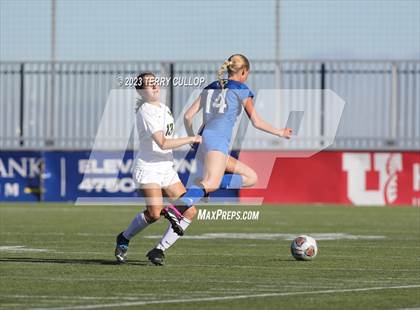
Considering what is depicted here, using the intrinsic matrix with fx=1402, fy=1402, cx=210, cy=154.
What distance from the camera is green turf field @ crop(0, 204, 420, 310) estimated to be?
35.1ft

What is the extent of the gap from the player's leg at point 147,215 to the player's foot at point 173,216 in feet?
0.85

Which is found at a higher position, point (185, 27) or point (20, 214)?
point (185, 27)

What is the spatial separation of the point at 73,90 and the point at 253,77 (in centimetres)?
439

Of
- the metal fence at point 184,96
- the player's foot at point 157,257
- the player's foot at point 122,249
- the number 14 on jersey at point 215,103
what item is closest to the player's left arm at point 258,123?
the number 14 on jersey at point 215,103

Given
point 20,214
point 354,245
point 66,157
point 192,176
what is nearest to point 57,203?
point 66,157

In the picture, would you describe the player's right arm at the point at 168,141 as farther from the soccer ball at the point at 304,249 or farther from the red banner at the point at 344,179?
the red banner at the point at 344,179

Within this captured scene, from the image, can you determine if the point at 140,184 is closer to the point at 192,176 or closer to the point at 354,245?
the point at 354,245

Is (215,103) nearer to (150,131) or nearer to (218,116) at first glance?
(218,116)

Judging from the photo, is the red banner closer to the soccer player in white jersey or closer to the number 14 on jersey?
the number 14 on jersey

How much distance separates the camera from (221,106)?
14.6 metres

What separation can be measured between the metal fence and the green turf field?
8094mm

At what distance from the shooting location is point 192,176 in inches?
1188

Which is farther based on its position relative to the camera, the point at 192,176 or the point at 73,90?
the point at 73,90

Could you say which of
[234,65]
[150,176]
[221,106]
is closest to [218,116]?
[221,106]
